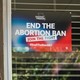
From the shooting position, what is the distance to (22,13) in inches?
116

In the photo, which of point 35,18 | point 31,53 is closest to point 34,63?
point 31,53

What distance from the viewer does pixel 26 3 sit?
116 inches

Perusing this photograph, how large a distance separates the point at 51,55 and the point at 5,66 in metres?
→ 0.62

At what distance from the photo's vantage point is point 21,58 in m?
2.92

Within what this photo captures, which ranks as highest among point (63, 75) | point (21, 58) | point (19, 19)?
point (19, 19)

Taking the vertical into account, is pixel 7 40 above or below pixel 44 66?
above

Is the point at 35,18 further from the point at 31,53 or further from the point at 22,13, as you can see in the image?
the point at 31,53

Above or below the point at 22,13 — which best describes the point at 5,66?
below

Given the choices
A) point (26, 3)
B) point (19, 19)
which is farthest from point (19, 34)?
point (26, 3)

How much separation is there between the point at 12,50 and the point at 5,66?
0.75ft

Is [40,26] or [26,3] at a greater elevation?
[26,3]

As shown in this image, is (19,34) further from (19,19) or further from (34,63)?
(34,63)

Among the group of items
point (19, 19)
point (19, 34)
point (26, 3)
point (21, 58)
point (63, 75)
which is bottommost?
point (63, 75)

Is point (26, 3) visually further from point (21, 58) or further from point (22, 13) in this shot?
point (21, 58)
